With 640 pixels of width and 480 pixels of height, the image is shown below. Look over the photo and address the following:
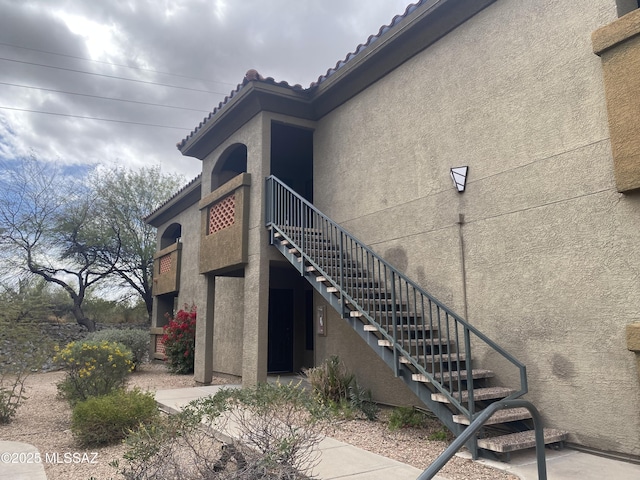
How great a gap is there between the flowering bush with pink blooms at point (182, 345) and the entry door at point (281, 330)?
247 cm

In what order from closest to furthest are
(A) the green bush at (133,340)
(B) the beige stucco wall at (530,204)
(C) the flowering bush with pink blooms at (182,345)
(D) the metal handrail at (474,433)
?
(D) the metal handrail at (474,433)
(B) the beige stucco wall at (530,204)
(C) the flowering bush with pink blooms at (182,345)
(A) the green bush at (133,340)

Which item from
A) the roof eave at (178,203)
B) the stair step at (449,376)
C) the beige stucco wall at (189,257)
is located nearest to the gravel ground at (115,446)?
the stair step at (449,376)

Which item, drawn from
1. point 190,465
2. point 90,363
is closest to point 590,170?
point 190,465

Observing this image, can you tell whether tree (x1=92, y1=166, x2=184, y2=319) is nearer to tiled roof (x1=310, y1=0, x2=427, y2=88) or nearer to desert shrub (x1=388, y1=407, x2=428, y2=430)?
tiled roof (x1=310, y1=0, x2=427, y2=88)

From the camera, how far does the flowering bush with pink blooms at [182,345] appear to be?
44.3ft

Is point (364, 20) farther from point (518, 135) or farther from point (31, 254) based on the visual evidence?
point (31, 254)

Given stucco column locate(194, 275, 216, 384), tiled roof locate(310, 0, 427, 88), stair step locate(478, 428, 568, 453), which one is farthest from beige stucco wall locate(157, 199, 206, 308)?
stair step locate(478, 428, 568, 453)

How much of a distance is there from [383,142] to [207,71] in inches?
636

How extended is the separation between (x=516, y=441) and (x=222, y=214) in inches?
307

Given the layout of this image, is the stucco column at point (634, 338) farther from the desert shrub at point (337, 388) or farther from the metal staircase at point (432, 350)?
the desert shrub at point (337, 388)

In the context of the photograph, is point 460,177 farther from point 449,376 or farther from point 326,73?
point 326,73

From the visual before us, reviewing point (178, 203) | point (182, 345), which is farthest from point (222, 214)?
point (178, 203)

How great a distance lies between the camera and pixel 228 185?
34.8 ft

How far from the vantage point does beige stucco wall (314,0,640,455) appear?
5082mm
